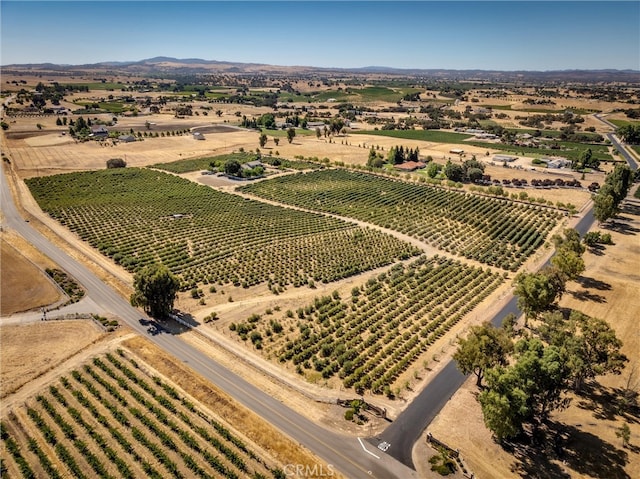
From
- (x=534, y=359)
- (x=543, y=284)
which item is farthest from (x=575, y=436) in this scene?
(x=543, y=284)

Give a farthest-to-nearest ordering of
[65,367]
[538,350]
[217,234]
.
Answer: [217,234]
[65,367]
[538,350]

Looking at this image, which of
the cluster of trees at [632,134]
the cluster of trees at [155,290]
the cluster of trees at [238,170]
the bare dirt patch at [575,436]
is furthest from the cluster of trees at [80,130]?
the cluster of trees at [632,134]

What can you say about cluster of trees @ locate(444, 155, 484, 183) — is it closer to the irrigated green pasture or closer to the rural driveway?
the irrigated green pasture

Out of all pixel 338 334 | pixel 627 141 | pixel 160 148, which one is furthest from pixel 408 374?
pixel 627 141

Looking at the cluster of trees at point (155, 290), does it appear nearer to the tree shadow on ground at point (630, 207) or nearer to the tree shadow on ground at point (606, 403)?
the tree shadow on ground at point (606, 403)

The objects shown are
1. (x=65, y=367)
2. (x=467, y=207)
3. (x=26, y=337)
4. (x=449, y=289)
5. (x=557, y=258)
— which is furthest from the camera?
(x=467, y=207)

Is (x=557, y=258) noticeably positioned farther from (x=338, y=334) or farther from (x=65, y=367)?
(x=65, y=367)

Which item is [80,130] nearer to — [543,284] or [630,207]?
[543,284]

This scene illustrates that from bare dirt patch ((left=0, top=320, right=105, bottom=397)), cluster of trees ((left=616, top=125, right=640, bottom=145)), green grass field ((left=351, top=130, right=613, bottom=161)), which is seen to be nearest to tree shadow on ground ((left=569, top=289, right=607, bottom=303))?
bare dirt patch ((left=0, top=320, right=105, bottom=397))
